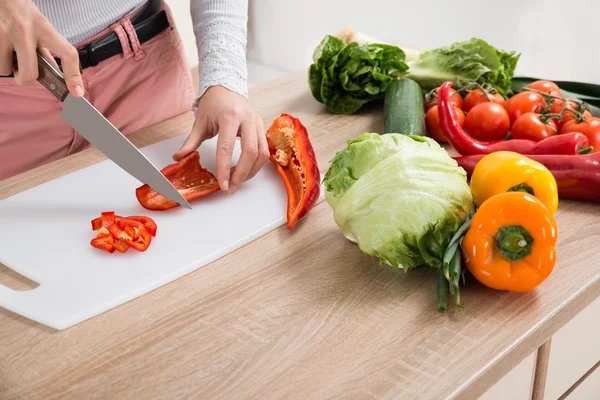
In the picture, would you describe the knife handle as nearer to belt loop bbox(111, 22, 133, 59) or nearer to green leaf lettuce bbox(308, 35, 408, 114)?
belt loop bbox(111, 22, 133, 59)

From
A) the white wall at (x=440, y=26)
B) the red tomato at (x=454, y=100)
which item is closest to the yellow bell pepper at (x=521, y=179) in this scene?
the red tomato at (x=454, y=100)

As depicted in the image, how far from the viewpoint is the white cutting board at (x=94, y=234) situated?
104 cm

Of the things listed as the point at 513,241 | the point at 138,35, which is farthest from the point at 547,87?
the point at 138,35

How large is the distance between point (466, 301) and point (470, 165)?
13.8 inches

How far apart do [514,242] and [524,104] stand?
0.58m

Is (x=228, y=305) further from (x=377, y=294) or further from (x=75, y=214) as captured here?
(x=75, y=214)

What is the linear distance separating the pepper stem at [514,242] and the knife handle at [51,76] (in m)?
0.74

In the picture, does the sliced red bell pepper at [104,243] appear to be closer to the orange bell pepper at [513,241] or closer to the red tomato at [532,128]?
the orange bell pepper at [513,241]

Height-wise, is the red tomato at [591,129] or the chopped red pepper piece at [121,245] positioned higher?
the red tomato at [591,129]

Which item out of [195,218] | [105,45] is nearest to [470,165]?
[195,218]

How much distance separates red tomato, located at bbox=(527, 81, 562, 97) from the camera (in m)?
1.52

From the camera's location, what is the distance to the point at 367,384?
2.85 ft

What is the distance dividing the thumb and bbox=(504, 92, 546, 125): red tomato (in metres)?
0.65

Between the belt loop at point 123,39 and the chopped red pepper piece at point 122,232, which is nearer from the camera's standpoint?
the chopped red pepper piece at point 122,232
